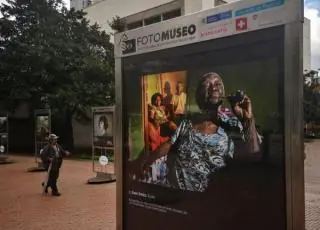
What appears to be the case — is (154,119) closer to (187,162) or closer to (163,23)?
(187,162)

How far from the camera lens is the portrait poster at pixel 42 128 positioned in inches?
722

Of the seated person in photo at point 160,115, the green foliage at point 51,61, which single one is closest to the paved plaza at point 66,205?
the seated person in photo at point 160,115

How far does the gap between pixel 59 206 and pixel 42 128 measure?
29.7 feet

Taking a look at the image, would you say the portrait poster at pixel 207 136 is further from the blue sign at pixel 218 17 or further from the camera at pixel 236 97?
the blue sign at pixel 218 17

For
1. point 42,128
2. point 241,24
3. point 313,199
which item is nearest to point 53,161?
point 313,199

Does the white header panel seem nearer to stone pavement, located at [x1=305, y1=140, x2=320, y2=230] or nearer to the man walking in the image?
stone pavement, located at [x1=305, y1=140, x2=320, y2=230]

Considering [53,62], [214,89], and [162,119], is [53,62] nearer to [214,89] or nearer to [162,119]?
[162,119]

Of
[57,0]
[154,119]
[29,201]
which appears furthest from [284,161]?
[57,0]

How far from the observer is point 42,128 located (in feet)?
61.3

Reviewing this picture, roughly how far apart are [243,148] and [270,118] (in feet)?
1.01

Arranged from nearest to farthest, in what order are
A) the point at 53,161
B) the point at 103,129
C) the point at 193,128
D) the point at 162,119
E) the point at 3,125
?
the point at 193,128, the point at 162,119, the point at 53,161, the point at 103,129, the point at 3,125

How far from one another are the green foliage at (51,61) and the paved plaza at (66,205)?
34.5 ft

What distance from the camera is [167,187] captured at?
386 centimetres

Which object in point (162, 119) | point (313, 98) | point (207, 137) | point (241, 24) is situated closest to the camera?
point (241, 24)
